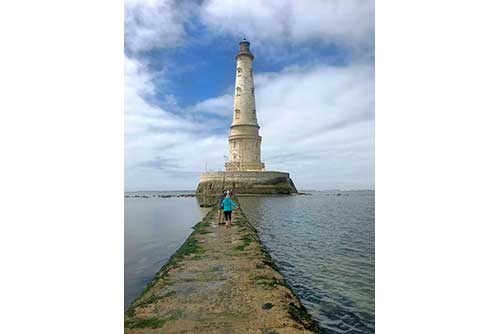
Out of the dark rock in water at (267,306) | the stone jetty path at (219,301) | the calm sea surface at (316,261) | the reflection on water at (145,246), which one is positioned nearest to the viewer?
the stone jetty path at (219,301)

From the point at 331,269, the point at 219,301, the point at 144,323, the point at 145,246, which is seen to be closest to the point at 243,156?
the point at 145,246

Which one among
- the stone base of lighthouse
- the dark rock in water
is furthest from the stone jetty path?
the stone base of lighthouse

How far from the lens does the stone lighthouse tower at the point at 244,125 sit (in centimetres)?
2447

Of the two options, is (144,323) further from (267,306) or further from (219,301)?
(267,306)

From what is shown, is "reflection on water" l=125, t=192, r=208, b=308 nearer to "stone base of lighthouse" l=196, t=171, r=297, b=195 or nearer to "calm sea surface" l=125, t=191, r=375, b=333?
"calm sea surface" l=125, t=191, r=375, b=333

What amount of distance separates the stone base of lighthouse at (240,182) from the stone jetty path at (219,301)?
20142 mm

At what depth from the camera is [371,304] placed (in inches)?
136

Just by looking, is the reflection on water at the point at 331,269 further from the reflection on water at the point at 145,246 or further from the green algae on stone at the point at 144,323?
the reflection on water at the point at 145,246

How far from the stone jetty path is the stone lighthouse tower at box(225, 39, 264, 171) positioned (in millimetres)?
20803

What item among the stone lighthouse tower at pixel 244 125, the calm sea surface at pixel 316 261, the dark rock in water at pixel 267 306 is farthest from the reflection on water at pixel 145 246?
the stone lighthouse tower at pixel 244 125

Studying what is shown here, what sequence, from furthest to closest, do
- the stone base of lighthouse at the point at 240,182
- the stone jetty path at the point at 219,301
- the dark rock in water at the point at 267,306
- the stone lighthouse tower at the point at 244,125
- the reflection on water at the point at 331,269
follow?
the stone lighthouse tower at the point at 244,125 → the stone base of lighthouse at the point at 240,182 → the reflection on water at the point at 331,269 → the dark rock in water at the point at 267,306 → the stone jetty path at the point at 219,301

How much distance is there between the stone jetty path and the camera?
2.08m
